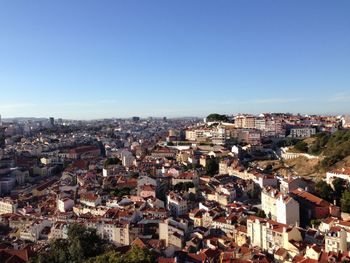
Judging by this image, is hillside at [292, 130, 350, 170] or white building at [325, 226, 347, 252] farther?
hillside at [292, 130, 350, 170]

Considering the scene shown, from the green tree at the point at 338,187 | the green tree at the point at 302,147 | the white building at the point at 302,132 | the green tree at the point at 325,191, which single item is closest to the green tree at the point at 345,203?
the green tree at the point at 325,191

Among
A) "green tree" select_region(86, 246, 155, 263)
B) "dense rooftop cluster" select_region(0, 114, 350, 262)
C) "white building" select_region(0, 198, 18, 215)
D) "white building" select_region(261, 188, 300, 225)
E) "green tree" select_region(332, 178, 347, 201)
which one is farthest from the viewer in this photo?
"white building" select_region(0, 198, 18, 215)

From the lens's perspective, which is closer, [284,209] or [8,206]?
[284,209]

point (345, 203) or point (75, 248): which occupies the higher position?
point (345, 203)

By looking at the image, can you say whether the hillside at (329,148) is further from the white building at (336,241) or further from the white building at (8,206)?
the white building at (8,206)

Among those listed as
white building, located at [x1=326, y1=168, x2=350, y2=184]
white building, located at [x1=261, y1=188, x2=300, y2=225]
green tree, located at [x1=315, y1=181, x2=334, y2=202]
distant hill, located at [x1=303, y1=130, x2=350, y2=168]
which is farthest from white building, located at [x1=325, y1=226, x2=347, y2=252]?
distant hill, located at [x1=303, y1=130, x2=350, y2=168]

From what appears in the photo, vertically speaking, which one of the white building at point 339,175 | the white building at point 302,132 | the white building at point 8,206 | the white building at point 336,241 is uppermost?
the white building at point 302,132

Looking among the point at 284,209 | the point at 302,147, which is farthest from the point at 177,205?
the point at 302,147

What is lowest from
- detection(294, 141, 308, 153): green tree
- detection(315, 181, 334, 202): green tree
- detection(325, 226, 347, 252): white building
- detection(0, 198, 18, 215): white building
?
detection(0, 198, 18, 215): white building

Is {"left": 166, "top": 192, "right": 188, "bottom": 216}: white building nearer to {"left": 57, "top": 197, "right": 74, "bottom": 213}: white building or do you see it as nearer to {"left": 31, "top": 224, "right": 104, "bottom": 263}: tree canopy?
{"left": 57, "top": 197, "right": 74, "bottom": 213}: white building

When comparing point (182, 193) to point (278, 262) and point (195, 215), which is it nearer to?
point (195, 215)

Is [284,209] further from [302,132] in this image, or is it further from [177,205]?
[302,132]

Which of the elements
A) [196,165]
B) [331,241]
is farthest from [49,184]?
[331,241]
